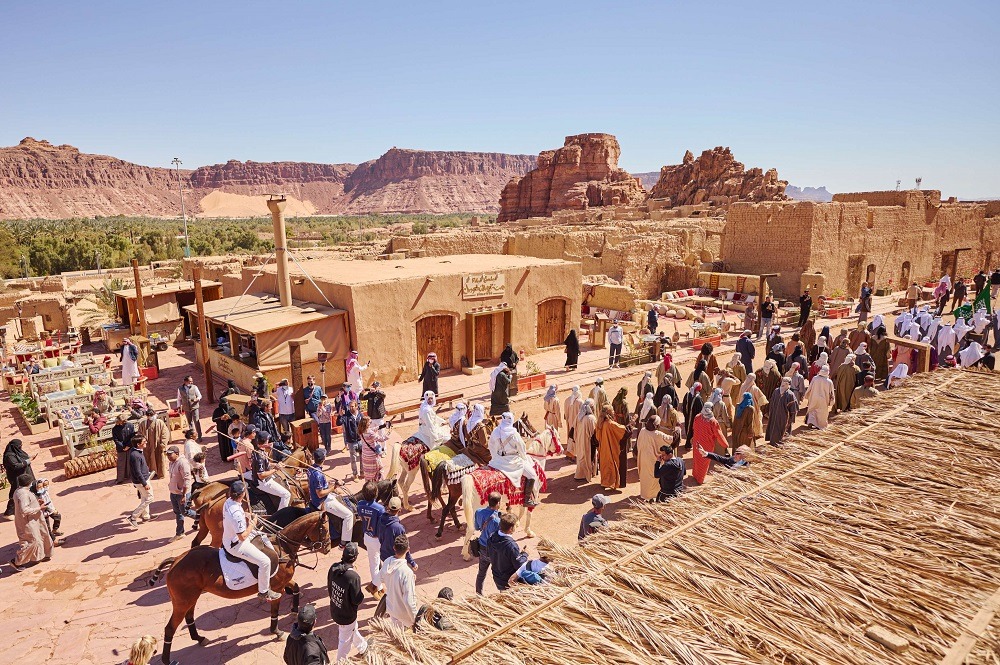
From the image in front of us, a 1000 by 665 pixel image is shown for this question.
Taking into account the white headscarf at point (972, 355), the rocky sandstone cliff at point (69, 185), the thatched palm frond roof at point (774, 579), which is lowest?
the white headscarf at point (972, 355)

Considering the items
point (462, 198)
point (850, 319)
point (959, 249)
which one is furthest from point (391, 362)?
point (462, 198)

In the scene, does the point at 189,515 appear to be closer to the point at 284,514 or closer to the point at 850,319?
the point at 284,514

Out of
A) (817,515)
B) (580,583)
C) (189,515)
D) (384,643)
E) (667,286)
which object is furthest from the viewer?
(667,286)

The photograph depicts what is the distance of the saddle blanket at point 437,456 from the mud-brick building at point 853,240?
774 inches

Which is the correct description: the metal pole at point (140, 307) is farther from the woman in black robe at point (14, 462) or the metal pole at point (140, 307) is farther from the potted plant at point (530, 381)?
the potted plant at point (530, 381)

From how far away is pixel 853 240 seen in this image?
2480 centimetres

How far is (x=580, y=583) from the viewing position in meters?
3.60

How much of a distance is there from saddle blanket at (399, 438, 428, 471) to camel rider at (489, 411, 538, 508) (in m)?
1.31

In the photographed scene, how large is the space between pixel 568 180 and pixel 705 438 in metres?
85.2

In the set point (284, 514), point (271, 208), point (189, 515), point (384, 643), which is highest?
point (271, 208)

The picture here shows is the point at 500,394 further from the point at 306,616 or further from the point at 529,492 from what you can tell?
the point at 306,616

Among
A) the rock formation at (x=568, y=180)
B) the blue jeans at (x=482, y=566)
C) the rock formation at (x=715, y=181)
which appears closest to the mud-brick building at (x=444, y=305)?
the blue jeans at (x=482, y=566)

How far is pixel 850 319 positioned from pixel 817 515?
20.2 m

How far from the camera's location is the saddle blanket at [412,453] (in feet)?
27.5
